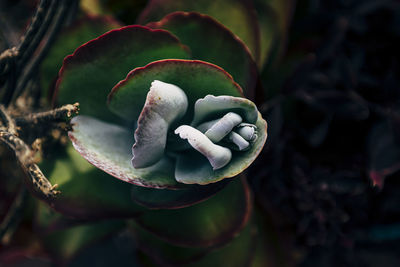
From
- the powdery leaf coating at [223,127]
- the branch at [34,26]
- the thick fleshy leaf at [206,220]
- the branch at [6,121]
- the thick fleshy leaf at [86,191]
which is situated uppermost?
the branch at [34,26]

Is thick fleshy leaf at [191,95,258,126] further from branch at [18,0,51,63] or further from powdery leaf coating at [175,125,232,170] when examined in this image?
branch at [18,0,51,63]

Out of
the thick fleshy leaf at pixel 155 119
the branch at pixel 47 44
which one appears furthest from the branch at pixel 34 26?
the thick fleshy leaf at pixel 155 119

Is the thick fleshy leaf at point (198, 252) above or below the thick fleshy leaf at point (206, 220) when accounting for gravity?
below

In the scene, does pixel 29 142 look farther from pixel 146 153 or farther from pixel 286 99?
pixel 286 99

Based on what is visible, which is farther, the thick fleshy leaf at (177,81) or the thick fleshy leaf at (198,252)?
the thick fleshy leaf at (198,252)

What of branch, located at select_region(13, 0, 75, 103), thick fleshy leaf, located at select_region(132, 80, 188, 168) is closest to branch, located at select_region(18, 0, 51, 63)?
branch, located at select_region(13, 0, 75, 103)

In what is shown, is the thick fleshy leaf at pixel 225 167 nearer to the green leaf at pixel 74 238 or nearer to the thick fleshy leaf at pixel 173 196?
the thick fleshy leaf at pixel 173 196
